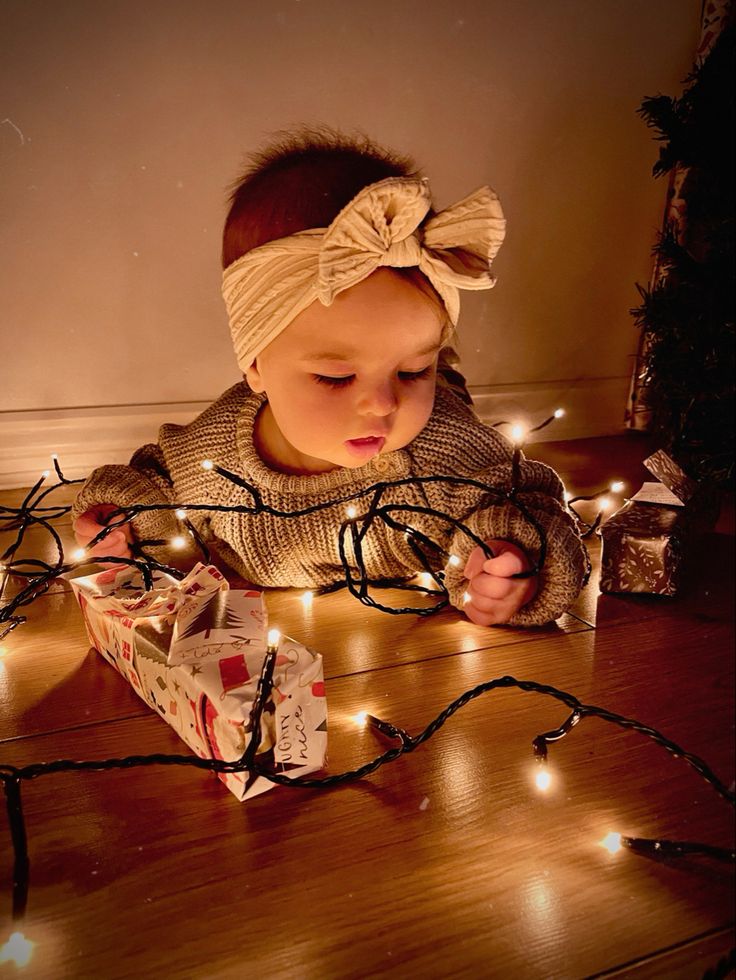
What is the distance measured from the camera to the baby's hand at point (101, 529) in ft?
2.97

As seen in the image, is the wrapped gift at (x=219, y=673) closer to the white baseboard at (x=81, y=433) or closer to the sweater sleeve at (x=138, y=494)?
the sweater sleeve at (x=138, y=494)

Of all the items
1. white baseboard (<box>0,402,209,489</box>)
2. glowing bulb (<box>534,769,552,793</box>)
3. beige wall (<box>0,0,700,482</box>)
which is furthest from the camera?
white baseboard (<box>0,402,209,489</box>)

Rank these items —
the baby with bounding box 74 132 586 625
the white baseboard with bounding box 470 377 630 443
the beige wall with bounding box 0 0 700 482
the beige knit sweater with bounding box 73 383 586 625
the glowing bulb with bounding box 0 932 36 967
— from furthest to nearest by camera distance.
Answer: the white baseboard with bounding box 470 377 630 443, the beige wall with bounding box 0 0 700 482, the beige knit sweater with bounding box 73 383 586 625, the baby with bounding box 74 132 586 625, the glowing bulb with bounding box 0 932 36 967

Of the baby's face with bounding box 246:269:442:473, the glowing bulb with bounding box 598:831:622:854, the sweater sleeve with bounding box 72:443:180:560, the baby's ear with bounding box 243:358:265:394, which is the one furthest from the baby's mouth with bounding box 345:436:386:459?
the glowing bulb with bounding box 598:831:622:854

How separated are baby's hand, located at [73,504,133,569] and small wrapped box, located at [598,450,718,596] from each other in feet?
1.75

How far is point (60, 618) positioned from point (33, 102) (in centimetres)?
74

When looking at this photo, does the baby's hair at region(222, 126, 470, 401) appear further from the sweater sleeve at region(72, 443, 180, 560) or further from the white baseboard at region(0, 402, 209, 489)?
the white baseboard at region(0, 402, 209, 489)

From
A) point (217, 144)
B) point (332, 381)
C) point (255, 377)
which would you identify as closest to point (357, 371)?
point (332, 381)

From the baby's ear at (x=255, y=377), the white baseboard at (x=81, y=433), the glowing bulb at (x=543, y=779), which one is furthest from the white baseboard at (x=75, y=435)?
the glowing bulb at (x=543, y=779)

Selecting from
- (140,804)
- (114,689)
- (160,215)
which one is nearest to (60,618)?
(114,689)

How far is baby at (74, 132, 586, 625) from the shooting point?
2.34 feet

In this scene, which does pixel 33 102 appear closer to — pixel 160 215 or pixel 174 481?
pixel 160 215

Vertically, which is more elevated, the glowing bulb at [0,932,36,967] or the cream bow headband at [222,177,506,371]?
the cream bow headband at [222,177,506,371]

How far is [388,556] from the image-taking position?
888 millimetres
